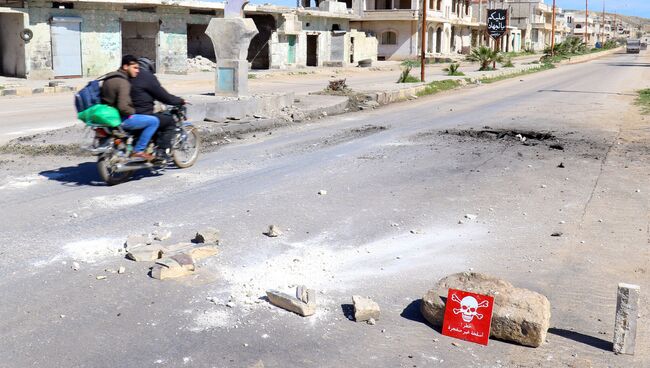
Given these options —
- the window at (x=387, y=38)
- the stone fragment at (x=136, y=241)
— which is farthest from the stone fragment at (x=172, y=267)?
the window at (x=387, y=38)

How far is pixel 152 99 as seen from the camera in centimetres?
921

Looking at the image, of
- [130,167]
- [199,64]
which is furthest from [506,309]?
[199,64]

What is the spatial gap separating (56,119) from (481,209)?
11.5m

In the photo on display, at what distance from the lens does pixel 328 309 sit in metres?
5.01

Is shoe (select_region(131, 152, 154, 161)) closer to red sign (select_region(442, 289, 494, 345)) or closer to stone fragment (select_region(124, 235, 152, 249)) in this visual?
stone fragment (select_region(124, 235, 152, 249))

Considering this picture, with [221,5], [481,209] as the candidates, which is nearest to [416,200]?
[481,209]

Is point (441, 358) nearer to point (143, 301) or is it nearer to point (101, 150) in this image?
point (143, 301)

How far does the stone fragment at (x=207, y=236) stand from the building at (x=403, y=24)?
178 feet

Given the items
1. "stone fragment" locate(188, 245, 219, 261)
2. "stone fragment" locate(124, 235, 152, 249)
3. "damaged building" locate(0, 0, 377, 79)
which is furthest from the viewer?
"damaged building" locate(0, 0, 377, 79)

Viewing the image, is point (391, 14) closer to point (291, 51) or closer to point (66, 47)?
point (291, 51)

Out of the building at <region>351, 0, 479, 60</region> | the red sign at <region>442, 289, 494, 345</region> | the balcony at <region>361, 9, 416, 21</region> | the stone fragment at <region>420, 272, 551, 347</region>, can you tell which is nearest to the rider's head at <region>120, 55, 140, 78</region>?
the stone fragment at <region>420, 272, 551, 347</region>

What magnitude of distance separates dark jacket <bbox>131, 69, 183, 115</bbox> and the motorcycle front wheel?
738 mm

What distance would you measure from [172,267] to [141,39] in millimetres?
32096

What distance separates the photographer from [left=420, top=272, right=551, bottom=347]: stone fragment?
14.7ft
